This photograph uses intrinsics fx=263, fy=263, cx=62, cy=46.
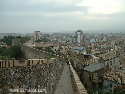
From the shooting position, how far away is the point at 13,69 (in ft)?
17.8

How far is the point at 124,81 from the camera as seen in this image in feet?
57.9

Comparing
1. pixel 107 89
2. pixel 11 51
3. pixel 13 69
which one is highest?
pixel 13 69

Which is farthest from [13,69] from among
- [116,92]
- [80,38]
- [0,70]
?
[80,38]

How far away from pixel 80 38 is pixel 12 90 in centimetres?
7801

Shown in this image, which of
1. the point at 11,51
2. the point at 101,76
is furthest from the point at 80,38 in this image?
the point at 101,76

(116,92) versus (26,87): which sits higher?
(26,87)

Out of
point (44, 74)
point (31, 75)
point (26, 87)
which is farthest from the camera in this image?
point (44, 74)

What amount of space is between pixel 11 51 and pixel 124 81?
1147 cm

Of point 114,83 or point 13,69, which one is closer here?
point 13,69

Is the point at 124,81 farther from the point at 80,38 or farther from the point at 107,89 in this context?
the point at 80,38

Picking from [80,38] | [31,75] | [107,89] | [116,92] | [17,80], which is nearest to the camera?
[17,80]

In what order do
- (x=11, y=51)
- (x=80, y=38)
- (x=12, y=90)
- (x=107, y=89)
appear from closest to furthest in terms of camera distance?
(x=12, y=90)
(x=107, y=89)
(x=11, y=51)
(x=80, y=38)

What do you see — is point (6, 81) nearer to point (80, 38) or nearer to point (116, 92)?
point (116, 92)

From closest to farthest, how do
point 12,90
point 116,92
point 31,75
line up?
1. point 12,90
2. point 31,75
3. point 116,92
